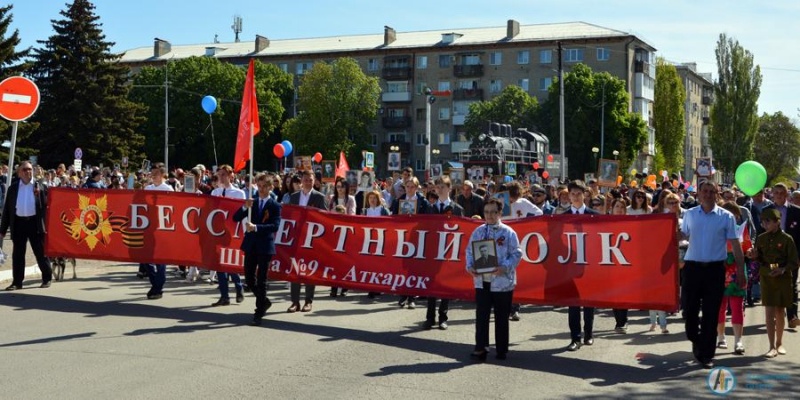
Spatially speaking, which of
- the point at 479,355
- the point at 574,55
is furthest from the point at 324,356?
the point at 574,55

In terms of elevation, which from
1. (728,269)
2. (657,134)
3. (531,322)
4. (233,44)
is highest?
(233,44)

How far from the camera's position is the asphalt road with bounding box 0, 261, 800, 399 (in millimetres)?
7766

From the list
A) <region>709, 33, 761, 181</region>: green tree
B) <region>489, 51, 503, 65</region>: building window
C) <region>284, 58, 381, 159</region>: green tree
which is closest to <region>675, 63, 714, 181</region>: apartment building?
<region>709, 33, 761, 181</region>: green tree

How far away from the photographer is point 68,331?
1035cm

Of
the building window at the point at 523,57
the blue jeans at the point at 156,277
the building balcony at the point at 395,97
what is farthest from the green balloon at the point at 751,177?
the building balcony at the point at 395,97

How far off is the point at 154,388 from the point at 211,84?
81493 mm

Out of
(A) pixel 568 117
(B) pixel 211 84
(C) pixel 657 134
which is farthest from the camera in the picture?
(C) pixel 657 134

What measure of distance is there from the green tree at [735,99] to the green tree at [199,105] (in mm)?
45314

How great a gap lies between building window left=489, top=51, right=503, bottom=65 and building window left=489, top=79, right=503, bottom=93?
179 centimetres

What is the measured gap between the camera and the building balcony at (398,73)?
308ft

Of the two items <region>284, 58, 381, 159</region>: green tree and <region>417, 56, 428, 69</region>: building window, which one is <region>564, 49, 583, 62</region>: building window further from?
<region>284, 58, 381, 159</region>: green tree

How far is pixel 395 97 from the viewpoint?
310 feet

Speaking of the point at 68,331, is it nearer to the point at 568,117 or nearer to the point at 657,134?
the point at 568,117

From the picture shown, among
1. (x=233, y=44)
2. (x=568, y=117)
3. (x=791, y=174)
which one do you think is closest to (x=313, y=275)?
(x=568, y=117)
